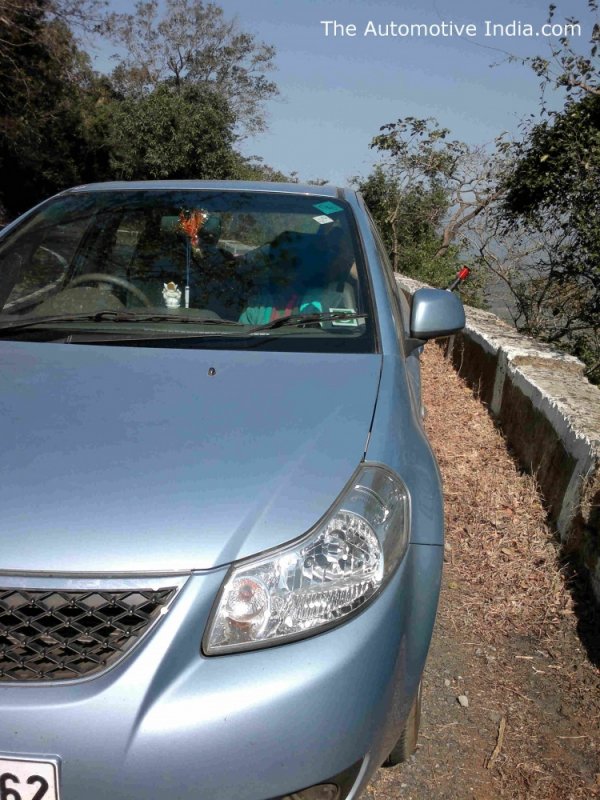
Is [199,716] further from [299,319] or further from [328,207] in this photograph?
[328,207]

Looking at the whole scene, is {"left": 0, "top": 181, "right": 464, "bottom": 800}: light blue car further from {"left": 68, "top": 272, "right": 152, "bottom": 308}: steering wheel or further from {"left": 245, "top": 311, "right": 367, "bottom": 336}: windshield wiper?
{"left": 68, "top": 272, "right": 152, "bottom": 308}: steering wheel

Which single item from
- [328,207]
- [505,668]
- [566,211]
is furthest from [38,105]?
[505,668]

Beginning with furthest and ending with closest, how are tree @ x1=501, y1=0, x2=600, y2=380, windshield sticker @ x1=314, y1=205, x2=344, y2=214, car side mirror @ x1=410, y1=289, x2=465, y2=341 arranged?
tree @ x1=501, y1=0, x2=600, y2=380 < windshield sticker @ x1=314, y1=205, x2=344, y2=214 < car side mirror @ x1=410, y1=289, x2=465, y2=341

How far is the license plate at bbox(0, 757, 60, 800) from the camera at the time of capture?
1444 mm

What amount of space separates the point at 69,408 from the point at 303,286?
105 centimetres

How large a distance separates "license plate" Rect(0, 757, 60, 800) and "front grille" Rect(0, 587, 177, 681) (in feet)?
0.52

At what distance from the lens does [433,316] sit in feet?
8.93

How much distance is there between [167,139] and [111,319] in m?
27.6

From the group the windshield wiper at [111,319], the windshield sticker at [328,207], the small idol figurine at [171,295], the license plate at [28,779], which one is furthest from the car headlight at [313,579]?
the windshield sticker at [328,207]

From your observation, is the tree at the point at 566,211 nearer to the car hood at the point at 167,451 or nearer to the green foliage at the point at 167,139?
the car hood at the point at 167,451

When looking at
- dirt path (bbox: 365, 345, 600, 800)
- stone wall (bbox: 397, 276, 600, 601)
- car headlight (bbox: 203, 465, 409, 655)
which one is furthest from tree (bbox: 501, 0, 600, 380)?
car headlight (bbox: 203, 465, 409, 655)

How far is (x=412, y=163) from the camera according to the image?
15.0m

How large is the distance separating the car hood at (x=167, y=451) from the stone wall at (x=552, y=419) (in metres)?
1.41

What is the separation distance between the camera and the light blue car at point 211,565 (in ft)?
4.74
